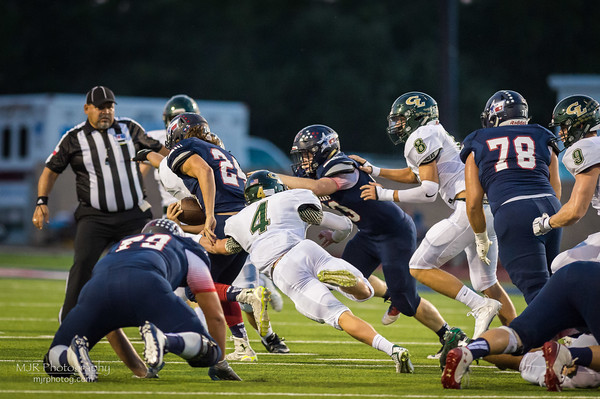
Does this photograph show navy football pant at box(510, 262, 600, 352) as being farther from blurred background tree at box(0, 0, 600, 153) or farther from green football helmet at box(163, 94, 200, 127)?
blurred background tree at box(0, 0, 600, 153)

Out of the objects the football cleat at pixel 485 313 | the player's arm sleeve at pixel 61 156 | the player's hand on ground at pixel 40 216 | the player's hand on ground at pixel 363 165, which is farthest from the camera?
the player's arm sleeve at pixel 61 156

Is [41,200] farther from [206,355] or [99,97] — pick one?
[206,355]

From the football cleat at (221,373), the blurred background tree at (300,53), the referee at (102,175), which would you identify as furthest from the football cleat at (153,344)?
the blurred background tree at (300,53)

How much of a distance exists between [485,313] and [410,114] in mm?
1683

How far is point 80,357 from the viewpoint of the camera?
5484mm

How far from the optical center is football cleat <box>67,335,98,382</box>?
5469mm

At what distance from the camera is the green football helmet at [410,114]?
784 cm

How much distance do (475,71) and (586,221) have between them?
846 inches

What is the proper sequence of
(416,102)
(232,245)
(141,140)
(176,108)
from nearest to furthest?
(232,245)
(416,102)
(141,140)
(176,108)

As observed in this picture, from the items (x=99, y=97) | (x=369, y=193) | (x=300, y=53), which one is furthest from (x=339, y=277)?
(x=300, y=53)

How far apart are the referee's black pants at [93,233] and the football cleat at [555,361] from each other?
377 centimetres

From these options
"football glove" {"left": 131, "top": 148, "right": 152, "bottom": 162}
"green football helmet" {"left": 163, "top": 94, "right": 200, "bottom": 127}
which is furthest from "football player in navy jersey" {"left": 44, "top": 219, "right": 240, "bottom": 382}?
"green football helmet" {"left": 163, "top": 94, "right": 200, "bottom": 127}

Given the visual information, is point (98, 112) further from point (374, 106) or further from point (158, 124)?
point (374, 106)

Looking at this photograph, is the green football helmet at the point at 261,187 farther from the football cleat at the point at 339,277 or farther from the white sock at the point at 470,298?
the white sock at the point at 470,298
